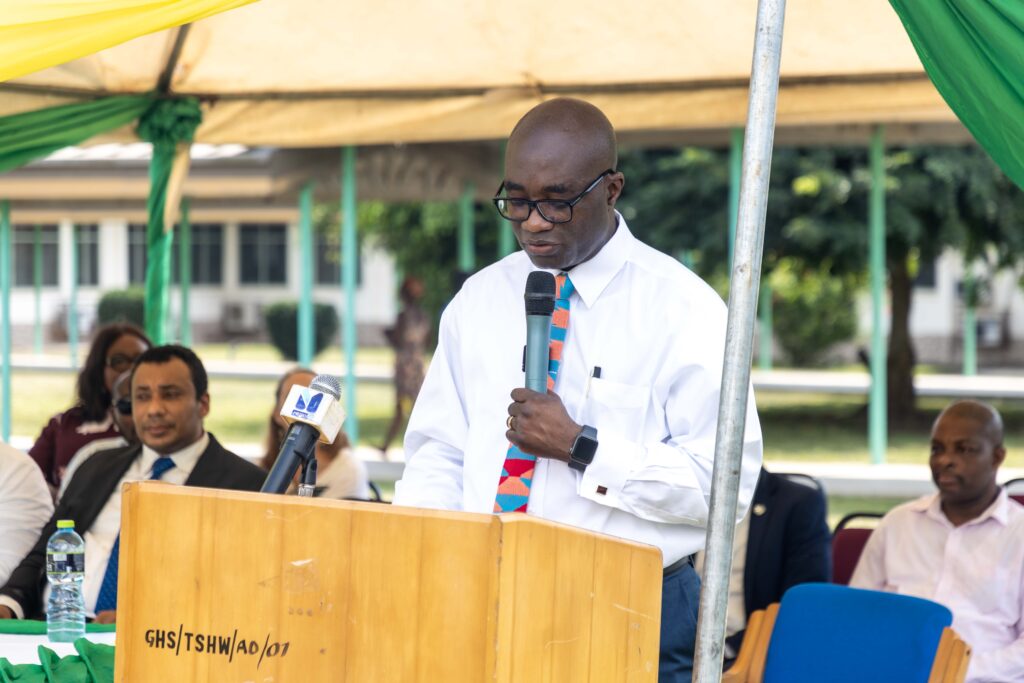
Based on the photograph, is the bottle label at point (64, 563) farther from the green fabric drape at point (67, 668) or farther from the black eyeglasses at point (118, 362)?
the black eyeglasses at point (118, 362)

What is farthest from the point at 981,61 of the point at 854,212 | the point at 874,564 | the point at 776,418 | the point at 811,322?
the point at 811,322

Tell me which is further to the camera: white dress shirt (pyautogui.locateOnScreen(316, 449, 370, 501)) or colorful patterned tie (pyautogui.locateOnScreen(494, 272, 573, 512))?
white dress shirt (pyautogui.locateOnScreen(316, 449, 370, 501))

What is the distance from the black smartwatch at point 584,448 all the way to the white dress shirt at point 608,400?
2 cm

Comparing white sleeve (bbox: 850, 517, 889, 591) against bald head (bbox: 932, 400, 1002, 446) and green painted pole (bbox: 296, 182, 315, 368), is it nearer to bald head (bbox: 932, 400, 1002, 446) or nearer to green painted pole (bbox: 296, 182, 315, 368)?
bald head (bbox: 932, 400, 1002, 446)

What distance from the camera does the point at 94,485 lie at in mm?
4801

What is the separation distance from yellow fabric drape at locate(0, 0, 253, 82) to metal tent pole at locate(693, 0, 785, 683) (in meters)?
1.26

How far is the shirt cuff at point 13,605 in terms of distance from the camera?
177 inches

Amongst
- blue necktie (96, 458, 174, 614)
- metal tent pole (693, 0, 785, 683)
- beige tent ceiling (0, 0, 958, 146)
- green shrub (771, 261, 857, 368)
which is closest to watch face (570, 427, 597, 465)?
metal tent pole (693, 0, 785, 683)

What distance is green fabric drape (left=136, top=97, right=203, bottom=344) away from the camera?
6371 mm

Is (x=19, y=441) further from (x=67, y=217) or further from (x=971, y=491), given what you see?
(x=971, y=491)

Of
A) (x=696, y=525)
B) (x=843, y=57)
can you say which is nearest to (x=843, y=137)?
(x=843, y=57)

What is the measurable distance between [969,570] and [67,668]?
315cm

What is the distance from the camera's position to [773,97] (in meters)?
2.59

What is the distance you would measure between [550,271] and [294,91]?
4026 mm
